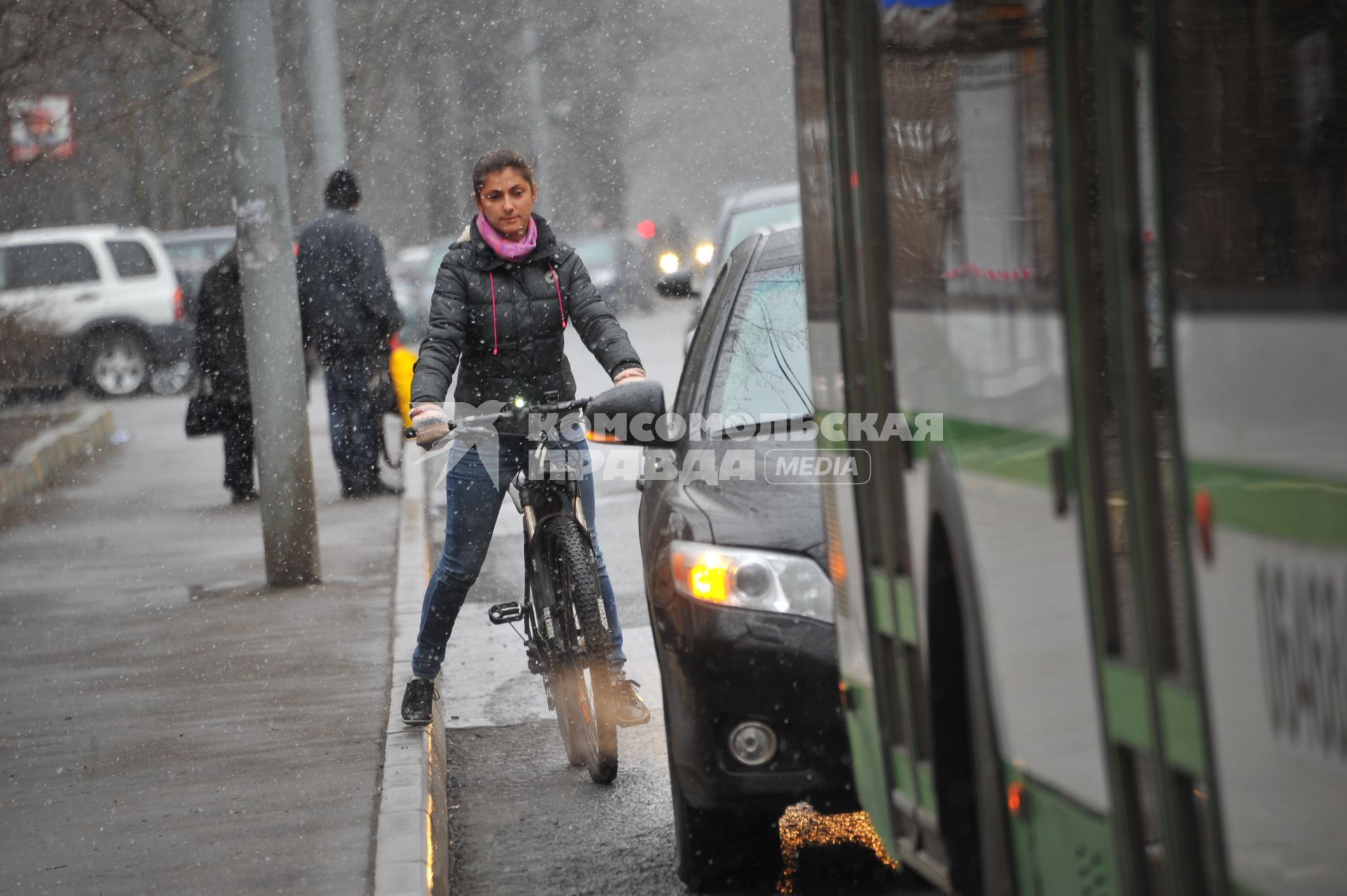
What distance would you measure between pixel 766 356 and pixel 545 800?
1.57m

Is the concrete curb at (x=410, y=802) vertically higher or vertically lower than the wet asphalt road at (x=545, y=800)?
higher

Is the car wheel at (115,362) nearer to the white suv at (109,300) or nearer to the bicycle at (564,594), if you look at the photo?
the white suv at (109,300)

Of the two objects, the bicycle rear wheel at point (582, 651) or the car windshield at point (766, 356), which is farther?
the bicycle rear wheel at point (582, 651)

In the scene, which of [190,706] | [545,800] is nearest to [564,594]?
[545,800]

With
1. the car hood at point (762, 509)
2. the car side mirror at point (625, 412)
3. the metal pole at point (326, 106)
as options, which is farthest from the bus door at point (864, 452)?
the metal pole at point (326, 106)

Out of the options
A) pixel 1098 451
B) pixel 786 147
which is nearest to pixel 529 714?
pixel 1098 451

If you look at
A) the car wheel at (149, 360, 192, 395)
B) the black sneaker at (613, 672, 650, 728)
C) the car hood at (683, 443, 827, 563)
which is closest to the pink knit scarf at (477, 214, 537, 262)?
the car hood at (683, 443, 827, 563)

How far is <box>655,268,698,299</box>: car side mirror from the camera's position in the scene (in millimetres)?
12414

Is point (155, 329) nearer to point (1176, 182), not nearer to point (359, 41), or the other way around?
point (359, 41)

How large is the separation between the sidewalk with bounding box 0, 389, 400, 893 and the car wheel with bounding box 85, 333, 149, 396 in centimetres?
1294

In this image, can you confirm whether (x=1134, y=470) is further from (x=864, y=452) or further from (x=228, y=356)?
(x=228, y=356)

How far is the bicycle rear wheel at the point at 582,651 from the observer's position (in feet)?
19.6

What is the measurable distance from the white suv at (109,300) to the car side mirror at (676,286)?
14267 millimetres

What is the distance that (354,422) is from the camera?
12914 millimetres
